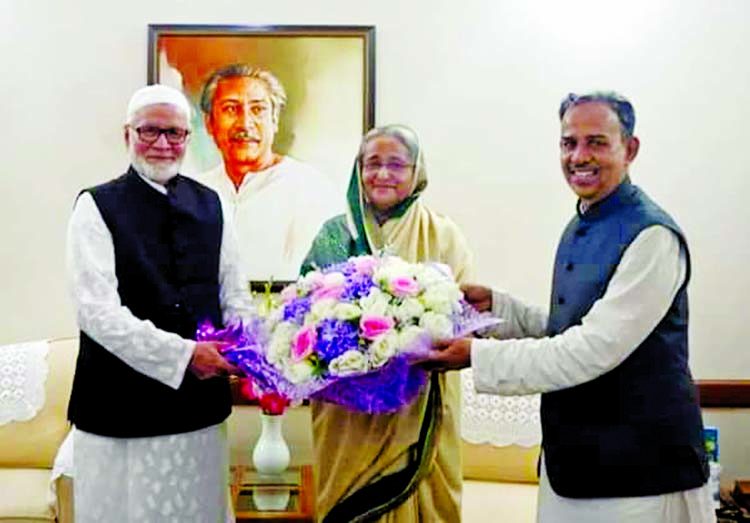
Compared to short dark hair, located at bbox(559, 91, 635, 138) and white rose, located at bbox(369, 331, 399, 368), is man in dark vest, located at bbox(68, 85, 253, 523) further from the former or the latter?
short dark hair, located at bbox(559, 91, 635, 138)

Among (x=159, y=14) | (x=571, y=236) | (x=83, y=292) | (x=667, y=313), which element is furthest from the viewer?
(x=159, y=14)

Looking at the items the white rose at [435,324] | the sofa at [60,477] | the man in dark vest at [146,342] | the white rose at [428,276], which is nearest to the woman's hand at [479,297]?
the white rose at [428,276]

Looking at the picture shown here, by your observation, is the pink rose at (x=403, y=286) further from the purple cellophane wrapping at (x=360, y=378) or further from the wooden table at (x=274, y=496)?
the wooden table at (x=274, y=496)

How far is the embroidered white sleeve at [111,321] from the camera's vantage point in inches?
84.4

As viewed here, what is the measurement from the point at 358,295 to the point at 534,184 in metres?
1.86

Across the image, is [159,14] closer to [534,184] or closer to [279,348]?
[534,184]

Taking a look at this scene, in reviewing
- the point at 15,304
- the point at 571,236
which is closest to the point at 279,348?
the point at 571,236

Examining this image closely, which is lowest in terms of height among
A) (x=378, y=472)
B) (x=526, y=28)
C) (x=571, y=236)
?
(x=378, y=472)

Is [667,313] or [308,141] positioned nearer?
[667,313]

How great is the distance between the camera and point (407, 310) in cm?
199

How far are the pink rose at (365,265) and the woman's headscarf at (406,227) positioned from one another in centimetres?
21

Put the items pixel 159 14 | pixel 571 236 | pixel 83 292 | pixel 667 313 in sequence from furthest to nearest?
pixel 159 14, pixel 83 292, pixel 571 236, pixel 667 313

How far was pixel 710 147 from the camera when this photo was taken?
12.0 feet

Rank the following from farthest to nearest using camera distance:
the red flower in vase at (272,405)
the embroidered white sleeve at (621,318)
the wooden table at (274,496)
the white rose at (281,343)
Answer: the red flower in vase at (272,405), the wooden table at (274,496), the white rose at (281,343), the embroidered white sleeve at (621,318)
